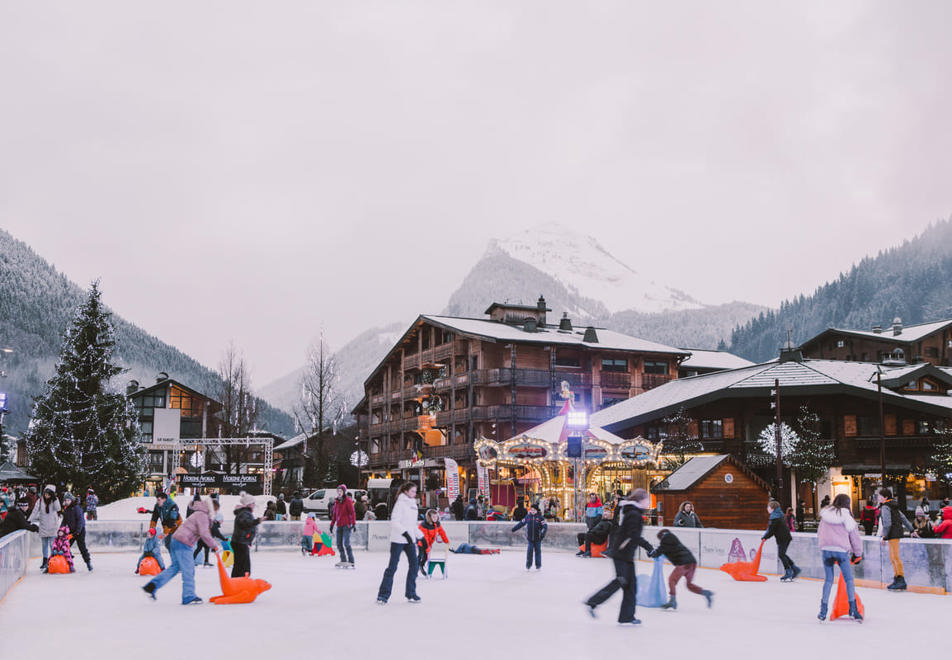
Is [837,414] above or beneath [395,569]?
above

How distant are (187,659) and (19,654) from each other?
1517 millimetres

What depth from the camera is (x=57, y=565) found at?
16.5m

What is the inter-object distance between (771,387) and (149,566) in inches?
1206

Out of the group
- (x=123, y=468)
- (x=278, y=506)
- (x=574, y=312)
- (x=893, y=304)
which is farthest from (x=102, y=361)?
(x=574, y=312)

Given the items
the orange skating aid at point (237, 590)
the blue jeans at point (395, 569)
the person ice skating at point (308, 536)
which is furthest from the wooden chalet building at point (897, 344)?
the orange skating aid at point (237, 590)

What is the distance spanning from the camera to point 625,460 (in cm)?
3097

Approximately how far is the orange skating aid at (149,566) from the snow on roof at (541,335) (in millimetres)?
39067

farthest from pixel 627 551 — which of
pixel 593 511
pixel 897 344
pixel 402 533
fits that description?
pixel 897 344

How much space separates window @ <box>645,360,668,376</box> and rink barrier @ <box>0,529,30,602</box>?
49002mm

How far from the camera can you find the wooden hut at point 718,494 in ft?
79.1

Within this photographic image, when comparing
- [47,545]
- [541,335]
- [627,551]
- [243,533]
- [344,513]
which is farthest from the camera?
[541,335]

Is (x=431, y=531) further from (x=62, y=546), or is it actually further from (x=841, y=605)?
(x=841, y=605)

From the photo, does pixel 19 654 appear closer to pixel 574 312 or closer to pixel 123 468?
pixel 123 468

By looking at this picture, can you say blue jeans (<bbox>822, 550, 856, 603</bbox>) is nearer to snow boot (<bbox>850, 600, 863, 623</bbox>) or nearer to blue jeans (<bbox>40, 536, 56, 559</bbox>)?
snow boot (<bbox>850, 600, 863, 623</bbox>)
